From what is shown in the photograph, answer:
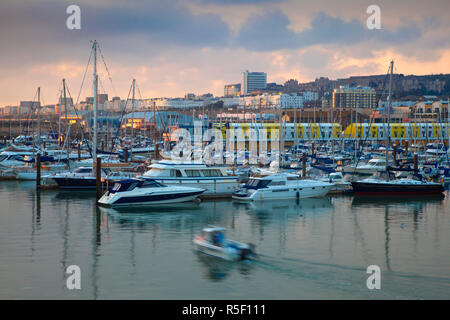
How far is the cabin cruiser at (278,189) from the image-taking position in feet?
132

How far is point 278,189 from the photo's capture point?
4069 cm

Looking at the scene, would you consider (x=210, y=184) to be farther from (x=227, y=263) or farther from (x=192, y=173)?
(x=227, y=263)

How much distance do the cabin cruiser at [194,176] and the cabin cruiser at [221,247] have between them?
15262mm

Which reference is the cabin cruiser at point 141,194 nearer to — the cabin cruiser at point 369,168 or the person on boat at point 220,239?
the person on boat at point 220,239

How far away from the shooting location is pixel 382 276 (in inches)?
845

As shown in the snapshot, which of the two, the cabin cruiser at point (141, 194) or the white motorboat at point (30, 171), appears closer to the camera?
the cabin cruiser at point (141, 194)

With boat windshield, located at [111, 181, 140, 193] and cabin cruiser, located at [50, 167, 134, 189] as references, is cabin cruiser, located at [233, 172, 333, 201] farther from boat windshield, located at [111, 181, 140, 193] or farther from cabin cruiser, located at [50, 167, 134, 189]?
cabin cruiser, located at [50, 167, 134, 189]

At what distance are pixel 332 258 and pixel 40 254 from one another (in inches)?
484

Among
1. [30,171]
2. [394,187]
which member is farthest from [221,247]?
[30,171]

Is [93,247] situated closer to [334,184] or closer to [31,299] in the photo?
[31,299]

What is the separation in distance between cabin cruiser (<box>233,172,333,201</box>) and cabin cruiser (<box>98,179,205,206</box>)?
477 centimetres

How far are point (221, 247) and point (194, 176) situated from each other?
17280 mm

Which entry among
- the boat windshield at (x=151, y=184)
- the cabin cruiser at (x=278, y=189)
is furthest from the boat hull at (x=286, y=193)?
the boat windshield at (x=151, y=184)

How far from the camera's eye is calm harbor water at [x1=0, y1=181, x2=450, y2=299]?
1998 centimetres
